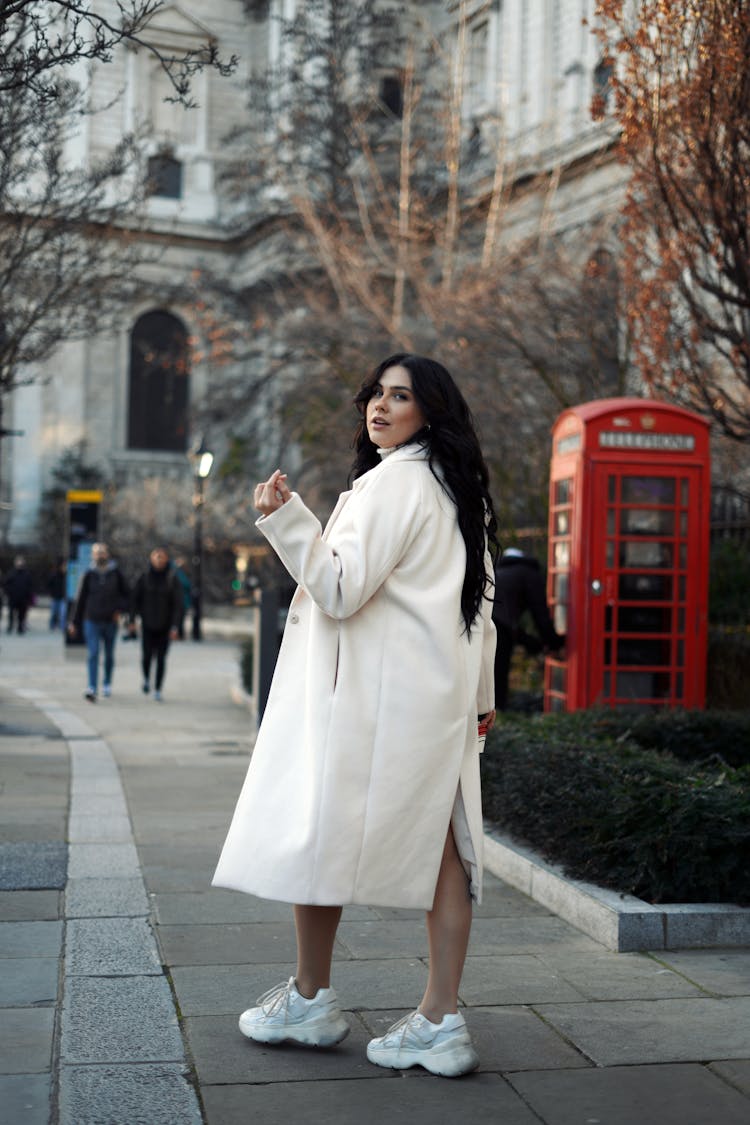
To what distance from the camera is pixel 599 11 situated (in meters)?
9.70

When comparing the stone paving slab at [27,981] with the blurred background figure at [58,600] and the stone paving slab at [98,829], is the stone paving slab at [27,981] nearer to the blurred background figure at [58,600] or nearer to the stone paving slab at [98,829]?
the stone paving slab at [98,829]

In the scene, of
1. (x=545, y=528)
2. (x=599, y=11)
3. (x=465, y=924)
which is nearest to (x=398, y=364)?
(x=465, y=924)

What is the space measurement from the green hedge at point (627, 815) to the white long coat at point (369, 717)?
1.95 meters

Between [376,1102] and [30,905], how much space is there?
270 cm

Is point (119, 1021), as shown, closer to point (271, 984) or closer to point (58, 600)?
point (271, 984)

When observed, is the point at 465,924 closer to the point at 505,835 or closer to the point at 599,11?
the point at 505,835

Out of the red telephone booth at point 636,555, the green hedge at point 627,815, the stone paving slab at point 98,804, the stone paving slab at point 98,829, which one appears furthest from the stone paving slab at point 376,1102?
the red telephone booth at point 636,555

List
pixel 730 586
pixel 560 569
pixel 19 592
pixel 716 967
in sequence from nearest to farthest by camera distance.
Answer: pixel 716 967
pixel 560 569
pixel 730 586
pixel 19 592

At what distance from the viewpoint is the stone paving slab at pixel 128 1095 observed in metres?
3.68

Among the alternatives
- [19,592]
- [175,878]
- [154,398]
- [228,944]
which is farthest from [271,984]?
[154,398]

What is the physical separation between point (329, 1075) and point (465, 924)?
0.55 m

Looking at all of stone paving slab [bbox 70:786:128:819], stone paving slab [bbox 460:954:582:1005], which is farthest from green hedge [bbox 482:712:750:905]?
stone paving slab [bbox 70:786:128:819]

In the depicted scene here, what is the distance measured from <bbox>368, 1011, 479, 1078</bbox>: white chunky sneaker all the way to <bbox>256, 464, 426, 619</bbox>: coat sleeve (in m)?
1.16

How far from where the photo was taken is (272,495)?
395cm
